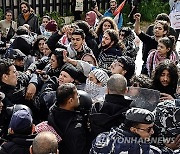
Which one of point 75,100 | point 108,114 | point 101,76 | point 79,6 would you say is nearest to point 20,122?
point 75,100

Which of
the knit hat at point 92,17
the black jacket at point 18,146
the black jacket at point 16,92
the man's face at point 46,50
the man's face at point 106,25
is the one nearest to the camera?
the black jacket at point 18,146

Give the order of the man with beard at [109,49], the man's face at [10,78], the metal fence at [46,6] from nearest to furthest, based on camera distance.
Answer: the man's face at [10,78] → the man with beard at [109,49] → the metal fence at [46,6]

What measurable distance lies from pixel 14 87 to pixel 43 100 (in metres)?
0.38

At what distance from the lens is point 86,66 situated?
529 centimetres

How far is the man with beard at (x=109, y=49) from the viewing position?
613cm

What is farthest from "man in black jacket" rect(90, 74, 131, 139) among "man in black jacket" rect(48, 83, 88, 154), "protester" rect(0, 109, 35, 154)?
"protester" rect(0, 109, 35, 154)

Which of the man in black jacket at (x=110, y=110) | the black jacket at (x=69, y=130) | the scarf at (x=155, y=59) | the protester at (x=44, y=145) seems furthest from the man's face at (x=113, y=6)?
the protester at (x=44, y=145)

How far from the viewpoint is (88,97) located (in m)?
4.12

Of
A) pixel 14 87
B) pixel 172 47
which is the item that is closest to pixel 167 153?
pixel 14 87

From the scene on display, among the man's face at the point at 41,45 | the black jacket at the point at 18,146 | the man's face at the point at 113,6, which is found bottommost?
the black jacket at the point at 18,146

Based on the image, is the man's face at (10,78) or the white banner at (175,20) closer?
the man's face at (10,78)

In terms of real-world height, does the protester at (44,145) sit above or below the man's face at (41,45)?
below

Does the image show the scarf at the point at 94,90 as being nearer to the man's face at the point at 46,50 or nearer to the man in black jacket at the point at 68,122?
the man in black jacket at the point at 68,122

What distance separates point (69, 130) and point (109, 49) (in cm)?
267
